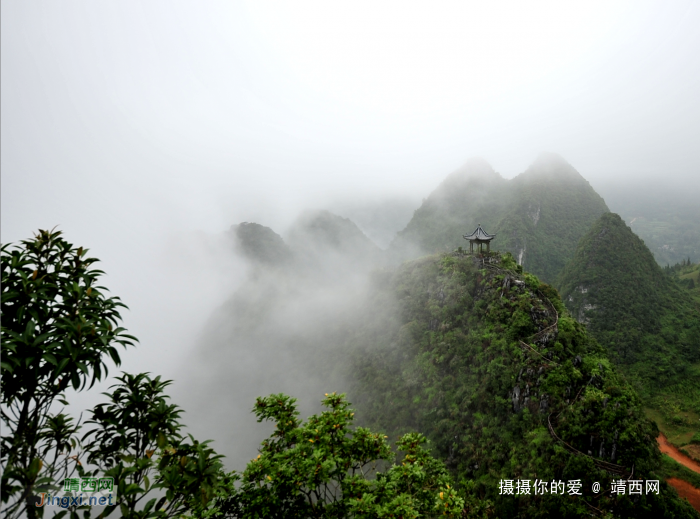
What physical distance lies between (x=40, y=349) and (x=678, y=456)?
44662mm

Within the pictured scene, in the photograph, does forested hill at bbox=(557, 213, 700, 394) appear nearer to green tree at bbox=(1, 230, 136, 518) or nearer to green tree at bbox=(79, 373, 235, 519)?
green tree at bbox=(79, 373, 235, 519)

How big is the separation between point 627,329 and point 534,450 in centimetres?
4285

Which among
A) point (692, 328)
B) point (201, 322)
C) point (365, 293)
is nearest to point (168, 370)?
point (201, 322)

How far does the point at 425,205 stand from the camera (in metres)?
90.3

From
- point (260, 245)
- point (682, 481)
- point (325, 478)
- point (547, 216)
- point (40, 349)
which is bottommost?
point (682, 481)

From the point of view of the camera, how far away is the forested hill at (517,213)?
69.0 m

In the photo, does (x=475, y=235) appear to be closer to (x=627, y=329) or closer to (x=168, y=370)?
(x=627, y=329)

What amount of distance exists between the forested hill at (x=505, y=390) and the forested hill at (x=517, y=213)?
44311mm

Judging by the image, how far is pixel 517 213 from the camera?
242 ft

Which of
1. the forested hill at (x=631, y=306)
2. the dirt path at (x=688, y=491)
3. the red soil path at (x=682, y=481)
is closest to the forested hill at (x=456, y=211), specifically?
the forested hill at (x=631, y=306)

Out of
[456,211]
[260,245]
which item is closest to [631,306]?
[456,211]

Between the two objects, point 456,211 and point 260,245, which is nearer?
point 456,211

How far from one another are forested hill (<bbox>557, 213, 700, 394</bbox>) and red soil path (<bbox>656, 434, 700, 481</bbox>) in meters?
10.3

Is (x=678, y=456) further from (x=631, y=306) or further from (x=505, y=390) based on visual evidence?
(x=631, y=306)
